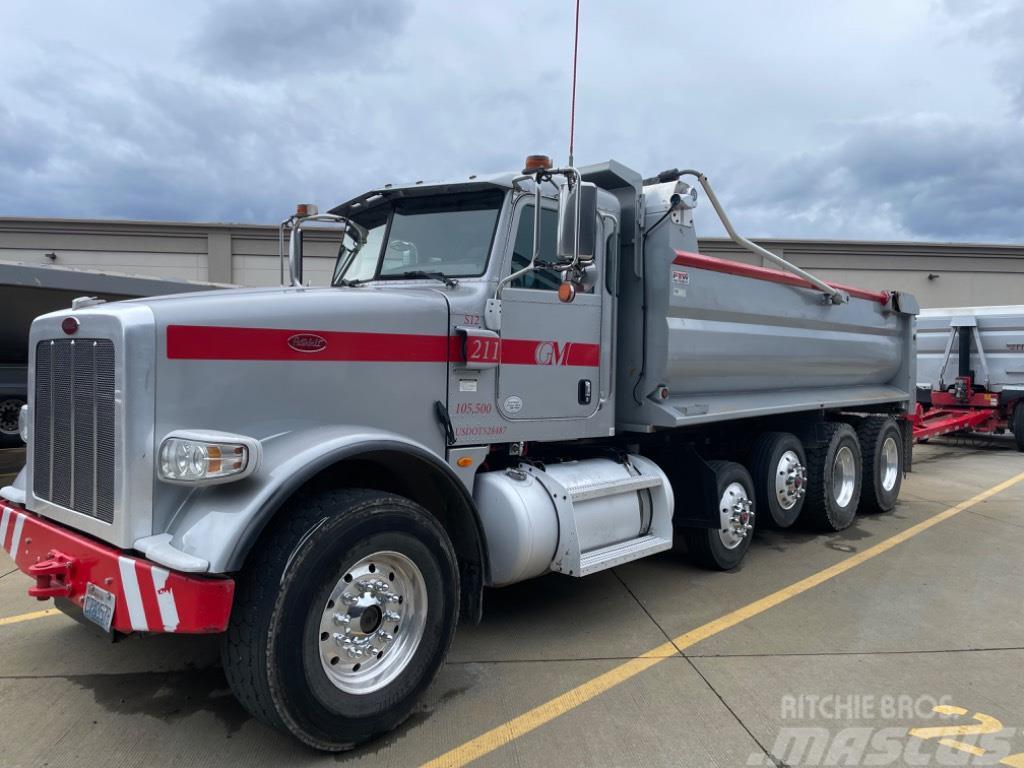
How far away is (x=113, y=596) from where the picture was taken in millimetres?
2908

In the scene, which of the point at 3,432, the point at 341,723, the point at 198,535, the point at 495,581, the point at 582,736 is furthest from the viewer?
the point at 3,432

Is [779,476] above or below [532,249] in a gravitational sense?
below

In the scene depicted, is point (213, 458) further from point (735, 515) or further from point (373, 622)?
point (735, 515)

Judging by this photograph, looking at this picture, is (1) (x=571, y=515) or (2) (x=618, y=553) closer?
(1) (x=571, y=515)

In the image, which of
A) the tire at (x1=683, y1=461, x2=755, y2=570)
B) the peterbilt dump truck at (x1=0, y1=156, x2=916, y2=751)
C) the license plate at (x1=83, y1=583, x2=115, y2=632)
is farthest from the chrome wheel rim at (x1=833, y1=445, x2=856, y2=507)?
the license plate at (x1=83, y1=583, x2=115, y2=632)

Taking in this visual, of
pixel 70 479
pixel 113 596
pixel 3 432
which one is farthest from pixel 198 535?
pixel 3 432

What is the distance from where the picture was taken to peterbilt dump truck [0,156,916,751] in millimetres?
2889

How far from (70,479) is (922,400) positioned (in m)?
14.4

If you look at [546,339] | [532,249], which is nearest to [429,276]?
[532,249]

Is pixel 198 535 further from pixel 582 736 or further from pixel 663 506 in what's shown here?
pixel 663 506

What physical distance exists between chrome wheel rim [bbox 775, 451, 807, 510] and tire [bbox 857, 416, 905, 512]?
1513mm

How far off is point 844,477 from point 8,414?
12.8m

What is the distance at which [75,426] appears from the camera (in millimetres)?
3229

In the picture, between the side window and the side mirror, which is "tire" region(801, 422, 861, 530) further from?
the side mirror
